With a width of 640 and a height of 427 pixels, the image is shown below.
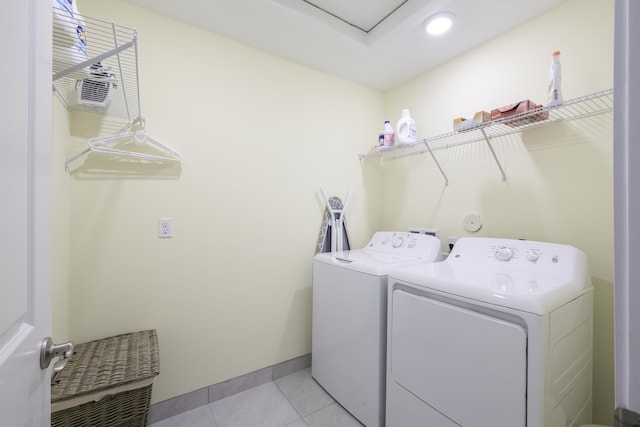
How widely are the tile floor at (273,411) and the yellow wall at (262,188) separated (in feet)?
0.50

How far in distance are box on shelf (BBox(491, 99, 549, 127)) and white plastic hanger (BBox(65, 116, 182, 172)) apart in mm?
1827

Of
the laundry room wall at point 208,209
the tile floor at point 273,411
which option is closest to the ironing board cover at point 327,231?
the laundry room wall at point 208,209

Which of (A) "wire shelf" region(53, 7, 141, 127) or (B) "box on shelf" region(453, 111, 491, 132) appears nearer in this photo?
(A) "wire shelf" region(53, 7, 141, 127)

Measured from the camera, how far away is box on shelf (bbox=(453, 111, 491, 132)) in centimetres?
147

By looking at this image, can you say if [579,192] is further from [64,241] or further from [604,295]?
[64,241]

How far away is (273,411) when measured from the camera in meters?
1.62

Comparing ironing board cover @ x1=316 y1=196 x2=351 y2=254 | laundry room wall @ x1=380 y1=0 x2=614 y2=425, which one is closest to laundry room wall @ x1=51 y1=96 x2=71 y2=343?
ironing board cover @ x1=316 y1=196 x2=351 y2=254

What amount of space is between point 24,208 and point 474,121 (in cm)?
184

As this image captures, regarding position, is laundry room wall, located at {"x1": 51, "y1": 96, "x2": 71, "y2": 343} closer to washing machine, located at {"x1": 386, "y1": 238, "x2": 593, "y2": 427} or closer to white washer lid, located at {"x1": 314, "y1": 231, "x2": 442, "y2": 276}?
white washer lid, located at {"x1": 314, "y1": 231, "x2": 442, "y2": 276}

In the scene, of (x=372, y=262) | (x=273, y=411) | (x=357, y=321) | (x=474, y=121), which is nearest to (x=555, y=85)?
(x=474, y=121)

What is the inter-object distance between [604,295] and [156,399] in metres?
2.46

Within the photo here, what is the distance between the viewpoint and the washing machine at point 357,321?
4.62 feet

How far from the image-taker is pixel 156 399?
1529 millimetres

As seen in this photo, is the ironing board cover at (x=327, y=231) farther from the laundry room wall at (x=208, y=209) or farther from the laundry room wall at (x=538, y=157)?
the laundry room wall at (x=538, y=157)
